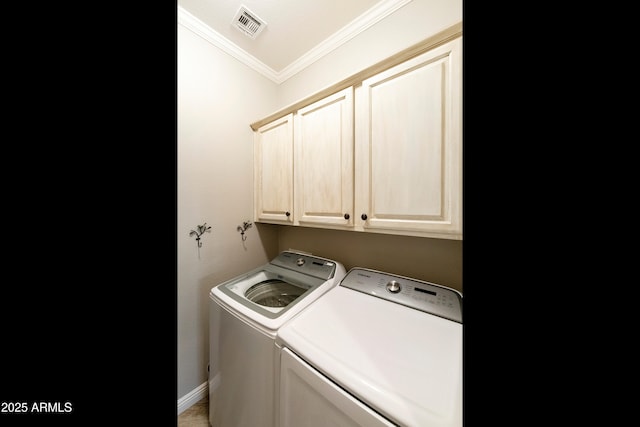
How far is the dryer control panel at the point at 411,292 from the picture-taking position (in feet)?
3.03

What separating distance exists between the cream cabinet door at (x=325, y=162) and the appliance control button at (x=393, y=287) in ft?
1.14

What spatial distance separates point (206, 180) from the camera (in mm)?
1412

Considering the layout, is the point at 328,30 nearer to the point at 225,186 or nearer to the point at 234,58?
the point at 234,58

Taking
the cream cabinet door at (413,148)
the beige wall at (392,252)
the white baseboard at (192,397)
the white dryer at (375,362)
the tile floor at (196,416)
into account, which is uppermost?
the cream cabinet door at (413,148)

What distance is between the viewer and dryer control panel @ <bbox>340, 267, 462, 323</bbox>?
3.03ft

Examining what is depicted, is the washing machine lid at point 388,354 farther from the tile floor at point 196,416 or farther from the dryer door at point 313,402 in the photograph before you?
the tile floor at point 196,416

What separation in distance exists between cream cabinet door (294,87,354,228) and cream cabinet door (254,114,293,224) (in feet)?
0.23

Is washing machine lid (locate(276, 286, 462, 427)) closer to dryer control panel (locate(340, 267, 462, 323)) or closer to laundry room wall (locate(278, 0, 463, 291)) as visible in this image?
dryer control panel (locate(340, 267, 462, 323))

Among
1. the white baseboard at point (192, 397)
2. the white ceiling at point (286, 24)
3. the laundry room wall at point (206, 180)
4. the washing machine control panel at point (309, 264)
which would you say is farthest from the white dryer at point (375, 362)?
the white ceiling at point (286, 24)

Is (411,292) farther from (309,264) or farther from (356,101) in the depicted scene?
(356,101)

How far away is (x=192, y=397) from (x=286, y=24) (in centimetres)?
236

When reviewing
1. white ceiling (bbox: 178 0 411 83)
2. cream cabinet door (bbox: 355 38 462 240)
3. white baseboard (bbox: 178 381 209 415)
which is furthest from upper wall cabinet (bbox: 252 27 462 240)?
white baseboard (bbox: 178 381 209 415)
